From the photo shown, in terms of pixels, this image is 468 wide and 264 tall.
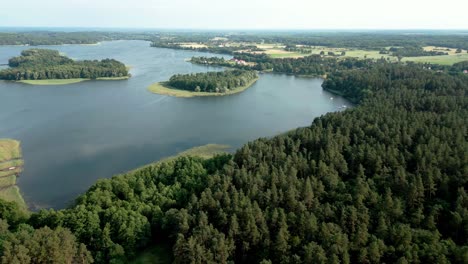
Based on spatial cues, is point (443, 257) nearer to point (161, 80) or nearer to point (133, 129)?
point (133, 129)

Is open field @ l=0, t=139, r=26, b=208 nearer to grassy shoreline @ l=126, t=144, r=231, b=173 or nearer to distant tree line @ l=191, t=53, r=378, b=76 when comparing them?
grassy shoreline @ l=126, t=144, r=231, b=173

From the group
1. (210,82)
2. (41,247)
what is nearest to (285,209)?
(41,247)

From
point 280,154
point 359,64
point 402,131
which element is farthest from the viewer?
Result: point 359,64

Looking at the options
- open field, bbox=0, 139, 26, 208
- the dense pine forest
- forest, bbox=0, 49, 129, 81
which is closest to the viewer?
the dense pine forest

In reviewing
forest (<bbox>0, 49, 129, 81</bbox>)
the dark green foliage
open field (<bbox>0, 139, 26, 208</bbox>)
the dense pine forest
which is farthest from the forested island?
the dark green foliage

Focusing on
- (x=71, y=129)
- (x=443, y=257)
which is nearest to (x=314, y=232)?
(x=443, y=257)
